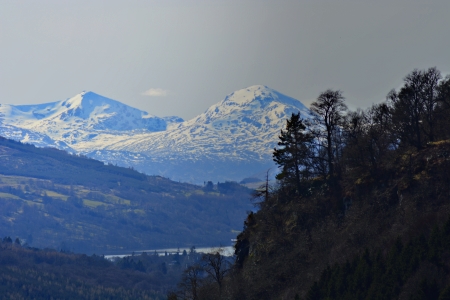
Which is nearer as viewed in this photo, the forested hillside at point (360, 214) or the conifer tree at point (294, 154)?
the forested hillside at point (360, 214)

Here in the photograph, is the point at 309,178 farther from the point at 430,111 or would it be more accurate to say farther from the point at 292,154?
the point at 430,111

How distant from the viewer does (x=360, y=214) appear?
2771 inches

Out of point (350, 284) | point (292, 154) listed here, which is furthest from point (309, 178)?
point (350, 284)

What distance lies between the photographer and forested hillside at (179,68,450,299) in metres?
58.9

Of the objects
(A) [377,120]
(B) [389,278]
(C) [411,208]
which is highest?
(A) [377,120]

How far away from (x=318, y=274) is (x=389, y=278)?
11431mm

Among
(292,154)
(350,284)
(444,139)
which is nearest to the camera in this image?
(350,284)

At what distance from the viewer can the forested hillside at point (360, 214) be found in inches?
2320

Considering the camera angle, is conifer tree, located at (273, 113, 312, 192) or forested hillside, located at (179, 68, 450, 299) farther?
conifer tree, located at (273, 113, 312, 192)

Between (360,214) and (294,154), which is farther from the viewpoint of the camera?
(294,154)

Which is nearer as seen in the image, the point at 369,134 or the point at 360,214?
the point at 360,214

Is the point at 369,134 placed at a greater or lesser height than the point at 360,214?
greater

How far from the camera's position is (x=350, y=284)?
62312 mm

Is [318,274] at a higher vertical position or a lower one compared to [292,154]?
lower
